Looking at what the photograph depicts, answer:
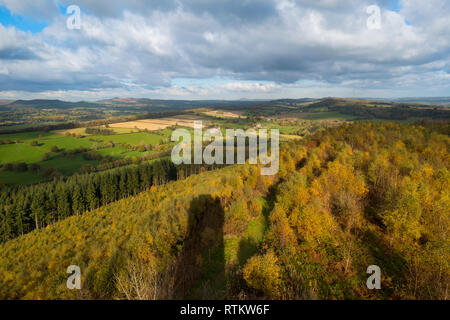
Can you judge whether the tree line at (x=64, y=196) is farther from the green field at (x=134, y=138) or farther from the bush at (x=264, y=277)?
the bush at (x=264, y=277)

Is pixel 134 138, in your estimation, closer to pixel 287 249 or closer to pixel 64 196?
pixel 64 196

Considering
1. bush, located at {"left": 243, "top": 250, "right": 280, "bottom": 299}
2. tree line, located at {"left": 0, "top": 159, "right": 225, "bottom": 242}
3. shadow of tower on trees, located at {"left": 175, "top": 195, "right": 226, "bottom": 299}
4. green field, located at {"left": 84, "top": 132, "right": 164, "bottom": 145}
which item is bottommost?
tree line, located at {"left": 0, "top": 159, "right": 225, "bottom": 242}

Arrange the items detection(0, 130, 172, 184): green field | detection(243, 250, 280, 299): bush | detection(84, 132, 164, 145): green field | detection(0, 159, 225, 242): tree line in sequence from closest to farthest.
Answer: detection(243, 250, 280, 299): bush
detection(0, 159, 225, 242): tree line
detection(0, 130, 172, 184): green field
detection(84, 132, 164, 145): green field

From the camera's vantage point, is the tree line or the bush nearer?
the bush

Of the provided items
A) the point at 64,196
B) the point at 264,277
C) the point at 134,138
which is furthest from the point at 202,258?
the point at 134,138

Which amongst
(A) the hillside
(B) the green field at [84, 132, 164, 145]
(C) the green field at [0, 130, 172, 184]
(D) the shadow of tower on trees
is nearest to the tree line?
(A) the hillside

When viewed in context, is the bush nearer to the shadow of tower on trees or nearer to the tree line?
the shadow of tower on trees

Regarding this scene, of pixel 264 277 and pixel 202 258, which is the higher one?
pixel 264 277

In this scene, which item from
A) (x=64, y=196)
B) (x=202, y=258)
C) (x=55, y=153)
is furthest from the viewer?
(x=55, y=153)
